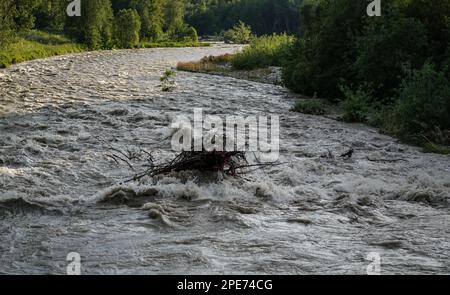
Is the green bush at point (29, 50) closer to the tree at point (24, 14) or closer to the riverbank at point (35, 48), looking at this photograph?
the riverbank at point (35, 48)

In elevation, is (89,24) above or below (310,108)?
above

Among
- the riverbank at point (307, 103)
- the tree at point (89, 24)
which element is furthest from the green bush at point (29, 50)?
the riverbank at point (307, 103)

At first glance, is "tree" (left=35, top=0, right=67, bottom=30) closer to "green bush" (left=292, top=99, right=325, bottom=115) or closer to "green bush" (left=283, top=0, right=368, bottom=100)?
"green bush" (left=283, top=0, right=368, bottom=100)

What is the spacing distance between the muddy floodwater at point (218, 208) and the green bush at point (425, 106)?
953 millimetres

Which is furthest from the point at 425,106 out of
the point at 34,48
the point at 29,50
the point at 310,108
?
the point at 34,48

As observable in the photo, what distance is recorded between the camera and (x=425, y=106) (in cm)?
1692

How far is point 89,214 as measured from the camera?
9.47 m

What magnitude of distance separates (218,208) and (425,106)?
9499mm

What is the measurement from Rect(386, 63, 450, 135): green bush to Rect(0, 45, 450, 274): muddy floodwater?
95 cm

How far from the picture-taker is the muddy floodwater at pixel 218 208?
7.73 metres

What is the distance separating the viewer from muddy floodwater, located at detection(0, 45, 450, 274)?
773cm

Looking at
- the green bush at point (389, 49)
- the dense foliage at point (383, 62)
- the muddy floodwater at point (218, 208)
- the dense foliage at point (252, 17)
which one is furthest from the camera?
the dense foliage at point (252, 17)

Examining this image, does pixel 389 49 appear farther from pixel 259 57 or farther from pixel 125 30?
pixel 125 30

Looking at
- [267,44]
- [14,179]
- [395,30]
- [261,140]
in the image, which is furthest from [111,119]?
[267,44]
